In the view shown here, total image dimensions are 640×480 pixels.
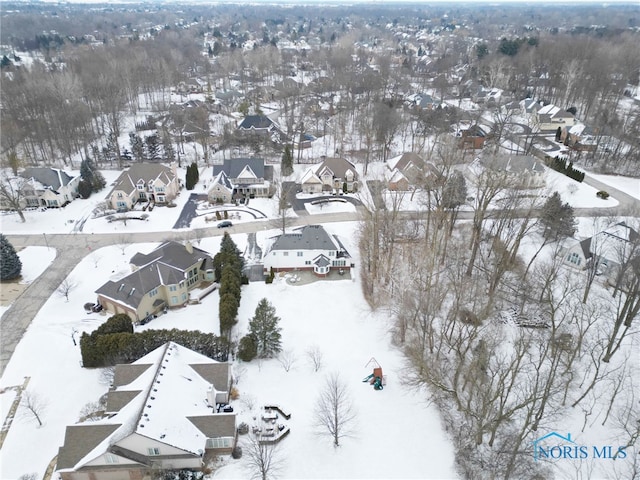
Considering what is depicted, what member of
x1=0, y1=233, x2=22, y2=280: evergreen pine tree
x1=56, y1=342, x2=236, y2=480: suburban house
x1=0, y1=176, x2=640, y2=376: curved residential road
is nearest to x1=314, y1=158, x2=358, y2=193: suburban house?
x1=0, y1=176, x2=640, y2=376: curved residential road

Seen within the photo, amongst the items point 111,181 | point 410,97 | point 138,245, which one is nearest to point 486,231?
point 138,245

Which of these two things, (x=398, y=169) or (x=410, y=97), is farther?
(x=410, y=97)

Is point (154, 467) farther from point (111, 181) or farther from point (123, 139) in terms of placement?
point (123, 139)

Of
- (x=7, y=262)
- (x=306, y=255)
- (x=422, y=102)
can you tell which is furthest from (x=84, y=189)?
(x=422, y=102)

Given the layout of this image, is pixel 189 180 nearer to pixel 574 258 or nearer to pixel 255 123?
pixel 255 123

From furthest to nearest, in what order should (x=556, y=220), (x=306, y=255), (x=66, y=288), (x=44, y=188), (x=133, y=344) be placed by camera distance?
(x=44, y=188) < (x=556, y=220) < (x=306, y=255) < (x=66, y=288) < (x=133, y=344)

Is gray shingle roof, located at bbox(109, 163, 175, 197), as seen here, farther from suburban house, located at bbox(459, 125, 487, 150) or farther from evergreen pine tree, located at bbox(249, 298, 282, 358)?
suburban house, located at bbox(459, 125, 487, 150)
